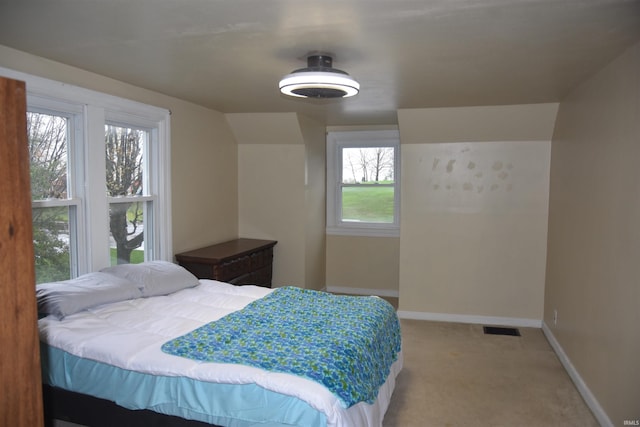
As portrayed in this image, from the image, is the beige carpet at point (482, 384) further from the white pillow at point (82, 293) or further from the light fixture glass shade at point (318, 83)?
the light fixture glass shade at point (318, 83)

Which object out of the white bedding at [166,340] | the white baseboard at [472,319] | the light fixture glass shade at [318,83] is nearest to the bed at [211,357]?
the white bedding at [166,340]

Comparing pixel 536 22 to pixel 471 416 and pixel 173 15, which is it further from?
pixel 471 416

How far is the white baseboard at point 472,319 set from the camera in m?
4.63

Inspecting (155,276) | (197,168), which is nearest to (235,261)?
(197,168)

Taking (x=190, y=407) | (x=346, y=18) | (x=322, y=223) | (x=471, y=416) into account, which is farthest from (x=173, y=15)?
→ (x=322, y=223)

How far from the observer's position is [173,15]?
1.98 metres

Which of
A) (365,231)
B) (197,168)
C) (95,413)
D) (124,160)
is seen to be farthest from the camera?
(365,231)

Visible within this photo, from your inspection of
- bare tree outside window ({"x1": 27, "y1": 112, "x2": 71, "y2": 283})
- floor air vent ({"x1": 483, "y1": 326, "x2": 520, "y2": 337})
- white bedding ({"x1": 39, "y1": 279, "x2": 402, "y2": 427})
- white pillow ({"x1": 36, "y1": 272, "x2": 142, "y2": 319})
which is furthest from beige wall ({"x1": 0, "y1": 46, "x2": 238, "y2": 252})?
floor air vent ({"x1": 483, "y1": 326, "x2": 520, "y2": 337})

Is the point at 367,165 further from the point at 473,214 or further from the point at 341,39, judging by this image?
the point at 341,39

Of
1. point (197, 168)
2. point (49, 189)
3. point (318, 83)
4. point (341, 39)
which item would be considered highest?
point (341, 39)

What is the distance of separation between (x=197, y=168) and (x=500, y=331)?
3.43 m

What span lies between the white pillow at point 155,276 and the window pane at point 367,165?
307cm

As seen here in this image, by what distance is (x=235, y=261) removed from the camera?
14.1ft

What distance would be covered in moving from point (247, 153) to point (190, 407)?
365 cm
